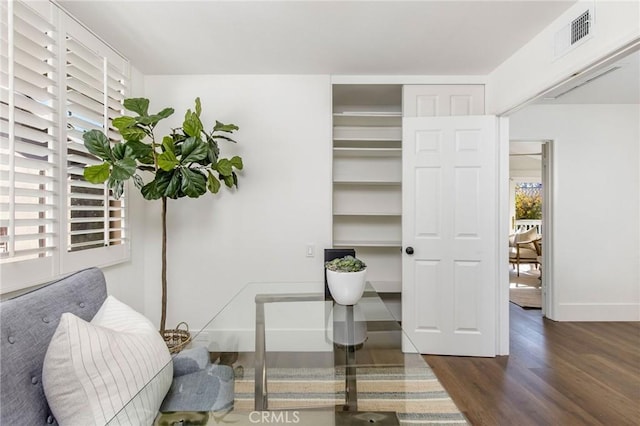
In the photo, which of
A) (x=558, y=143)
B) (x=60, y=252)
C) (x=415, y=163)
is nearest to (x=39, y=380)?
(x=60, y=252)

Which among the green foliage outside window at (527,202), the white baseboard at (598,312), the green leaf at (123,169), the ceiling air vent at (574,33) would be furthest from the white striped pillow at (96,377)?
the green foliage outside window at (527,202)

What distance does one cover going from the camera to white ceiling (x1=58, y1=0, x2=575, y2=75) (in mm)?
2002

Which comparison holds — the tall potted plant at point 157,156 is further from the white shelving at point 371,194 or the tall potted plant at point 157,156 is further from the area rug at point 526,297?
the area rug at point 526,297

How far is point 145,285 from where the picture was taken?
120 inches

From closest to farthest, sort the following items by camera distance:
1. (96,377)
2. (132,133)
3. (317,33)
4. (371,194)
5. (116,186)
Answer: (96,377), (116,186), (132,133), (317,33), (371,194)

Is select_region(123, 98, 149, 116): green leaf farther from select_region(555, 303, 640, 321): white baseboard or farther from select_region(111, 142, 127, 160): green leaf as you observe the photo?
select_region(555, 303, 640, 321): white baseboard

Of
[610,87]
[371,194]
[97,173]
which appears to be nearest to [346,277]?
[97,173]

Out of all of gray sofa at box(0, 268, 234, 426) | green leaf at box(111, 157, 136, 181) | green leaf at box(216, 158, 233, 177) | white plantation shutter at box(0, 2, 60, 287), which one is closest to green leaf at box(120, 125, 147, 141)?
green leaf at box(111, 157, 136, 181)

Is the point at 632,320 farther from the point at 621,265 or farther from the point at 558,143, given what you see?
the point at 558,143

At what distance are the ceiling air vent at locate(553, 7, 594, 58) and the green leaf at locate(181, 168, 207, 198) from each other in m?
2.59

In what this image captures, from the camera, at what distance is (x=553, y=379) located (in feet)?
8.11

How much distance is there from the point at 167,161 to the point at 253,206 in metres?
1.00

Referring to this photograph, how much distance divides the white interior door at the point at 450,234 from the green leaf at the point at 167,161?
6.56 feet

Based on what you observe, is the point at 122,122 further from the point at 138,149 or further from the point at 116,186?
the point at 116,186
